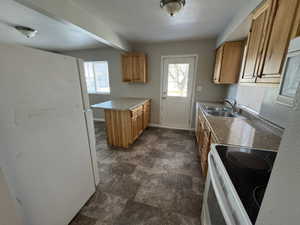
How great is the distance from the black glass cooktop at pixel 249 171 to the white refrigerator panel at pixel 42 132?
1397 mm

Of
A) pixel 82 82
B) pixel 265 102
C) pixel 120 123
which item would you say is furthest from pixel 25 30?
pixel 265 102

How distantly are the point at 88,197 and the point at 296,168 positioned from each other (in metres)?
1.92

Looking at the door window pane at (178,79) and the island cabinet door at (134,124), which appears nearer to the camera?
the island cabinet door at (134,124)

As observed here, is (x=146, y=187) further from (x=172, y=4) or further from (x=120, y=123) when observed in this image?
(x=172, y=4)

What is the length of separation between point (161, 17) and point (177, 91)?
1.93m

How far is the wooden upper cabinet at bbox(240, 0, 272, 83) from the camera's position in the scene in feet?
3.75

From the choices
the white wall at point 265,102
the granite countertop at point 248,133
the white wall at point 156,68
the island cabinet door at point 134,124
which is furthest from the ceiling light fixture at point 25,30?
the white wall at point 265,102

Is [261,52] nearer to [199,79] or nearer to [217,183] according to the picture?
[217,183]

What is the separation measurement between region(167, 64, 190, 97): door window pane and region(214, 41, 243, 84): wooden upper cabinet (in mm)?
988

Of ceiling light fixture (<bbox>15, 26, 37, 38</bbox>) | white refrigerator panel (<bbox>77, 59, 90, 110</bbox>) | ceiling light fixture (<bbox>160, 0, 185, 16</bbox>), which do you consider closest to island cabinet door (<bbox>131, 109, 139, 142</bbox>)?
white refrigerator panel (<bbox>77, 59, 90, 110</bbox>)

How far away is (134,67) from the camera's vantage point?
3.41 meters

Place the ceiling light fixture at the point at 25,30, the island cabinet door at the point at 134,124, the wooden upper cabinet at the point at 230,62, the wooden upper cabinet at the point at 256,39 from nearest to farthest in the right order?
the wooden upper cabinet at the point at 256,39 < the ceiling light fixture at the point at 25,30 < the wooden upper cabinet at the point at 230,62 < the island cabinet door at the point at 134,124

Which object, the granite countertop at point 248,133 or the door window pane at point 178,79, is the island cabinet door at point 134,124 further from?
the granite countertop at point 248,133

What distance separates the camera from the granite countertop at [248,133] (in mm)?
1146
